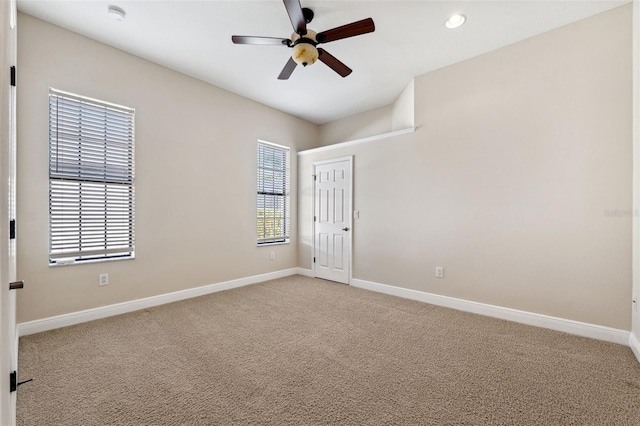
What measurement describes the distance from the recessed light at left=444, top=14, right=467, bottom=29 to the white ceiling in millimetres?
49

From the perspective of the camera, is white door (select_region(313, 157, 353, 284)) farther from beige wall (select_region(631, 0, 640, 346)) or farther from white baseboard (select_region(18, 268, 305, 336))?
beige wall (select_region(631, 0, 640, 346))

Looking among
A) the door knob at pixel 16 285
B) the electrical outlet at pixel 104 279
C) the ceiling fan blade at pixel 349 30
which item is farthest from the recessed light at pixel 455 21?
the electrical outlet at pixel 104 279

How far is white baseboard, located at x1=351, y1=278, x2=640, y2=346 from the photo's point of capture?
259 centimetres

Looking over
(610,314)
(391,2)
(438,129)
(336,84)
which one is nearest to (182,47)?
(336,84)

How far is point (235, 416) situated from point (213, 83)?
3.97 metres

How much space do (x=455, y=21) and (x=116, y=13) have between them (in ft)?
10.4

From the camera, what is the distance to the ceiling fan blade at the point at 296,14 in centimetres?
205

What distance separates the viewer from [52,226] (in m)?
2.76

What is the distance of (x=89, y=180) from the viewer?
9.80 ft

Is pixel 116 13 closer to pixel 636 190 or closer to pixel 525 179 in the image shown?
pixel 525 179

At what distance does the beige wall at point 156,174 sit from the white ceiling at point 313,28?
29 cm

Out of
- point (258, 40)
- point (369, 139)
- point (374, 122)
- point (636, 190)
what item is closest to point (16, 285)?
point (258, 40)

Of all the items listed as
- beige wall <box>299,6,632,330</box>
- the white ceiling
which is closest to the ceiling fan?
the white ceiling

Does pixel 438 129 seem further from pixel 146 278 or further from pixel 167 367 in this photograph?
pixel 146 278
